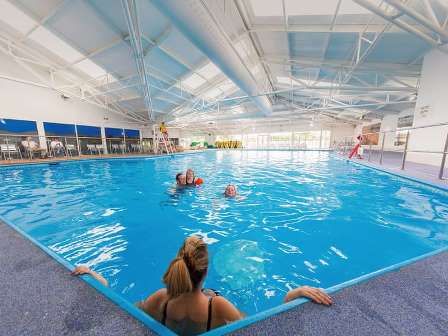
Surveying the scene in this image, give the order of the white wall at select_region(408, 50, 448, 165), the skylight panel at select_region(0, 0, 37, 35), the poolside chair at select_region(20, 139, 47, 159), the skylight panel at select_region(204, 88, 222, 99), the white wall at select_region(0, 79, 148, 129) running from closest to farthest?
the white wall at select_region(408, 50, 448, 165) → the skylight panel at select_region(0, 0, 37, 35) → the poolside chair at select_region(20, 139, 47, 159) → the white wall at select_region(0, 79, 148, 129) → the skylight panel at select_region(204, 88, 222, 99)

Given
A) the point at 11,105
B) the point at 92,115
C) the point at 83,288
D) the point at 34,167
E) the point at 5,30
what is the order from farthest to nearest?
the point at 92,115
the point at 11,105
the point at 34,167
the point at 5,30
the point at 83,288

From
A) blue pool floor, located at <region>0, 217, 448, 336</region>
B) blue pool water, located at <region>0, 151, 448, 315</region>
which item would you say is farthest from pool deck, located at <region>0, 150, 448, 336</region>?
blue pool water, located at <region>0, 151, 448, 315</region>

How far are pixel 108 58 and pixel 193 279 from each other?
34.0ft

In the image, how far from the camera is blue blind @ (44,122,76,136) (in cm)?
1249

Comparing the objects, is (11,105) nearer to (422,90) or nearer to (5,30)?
(5,30)

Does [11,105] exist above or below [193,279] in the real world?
above

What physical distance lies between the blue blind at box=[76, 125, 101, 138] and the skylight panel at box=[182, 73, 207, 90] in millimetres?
9006

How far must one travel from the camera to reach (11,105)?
1077cm

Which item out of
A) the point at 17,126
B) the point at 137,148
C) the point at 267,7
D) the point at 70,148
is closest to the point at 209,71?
the point at 267,7

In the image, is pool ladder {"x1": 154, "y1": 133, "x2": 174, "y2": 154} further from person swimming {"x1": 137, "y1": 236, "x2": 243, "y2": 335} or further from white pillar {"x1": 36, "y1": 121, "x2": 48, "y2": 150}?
person swimming {"x1": 137, "y1": 236, "x2": 243, "y2": 335}

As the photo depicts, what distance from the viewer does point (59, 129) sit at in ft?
42.8

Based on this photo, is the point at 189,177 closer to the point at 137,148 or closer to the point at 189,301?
the point at 189,301

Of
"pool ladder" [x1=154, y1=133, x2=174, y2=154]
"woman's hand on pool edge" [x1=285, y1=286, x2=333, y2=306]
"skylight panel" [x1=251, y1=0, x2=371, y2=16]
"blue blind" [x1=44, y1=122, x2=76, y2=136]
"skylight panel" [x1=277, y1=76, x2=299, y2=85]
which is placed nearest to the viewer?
"woman's hand on pool edge" [x1=285, y1=286, x2=333, y2=306]

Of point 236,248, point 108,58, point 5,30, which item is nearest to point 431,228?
point 236,248
